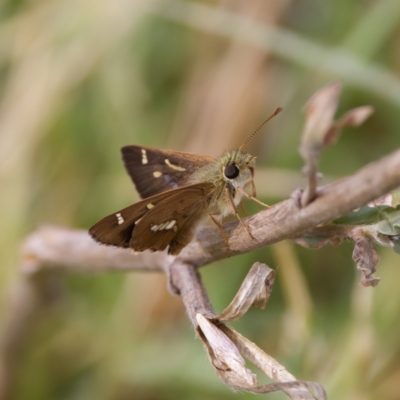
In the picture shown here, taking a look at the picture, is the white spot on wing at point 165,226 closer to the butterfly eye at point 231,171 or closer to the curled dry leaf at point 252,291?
the butterfly eye at point 231,171

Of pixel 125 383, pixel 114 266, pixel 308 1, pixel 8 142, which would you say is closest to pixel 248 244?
pixel 114 266

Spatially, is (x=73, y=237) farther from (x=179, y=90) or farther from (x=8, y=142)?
(x=179, y=90)

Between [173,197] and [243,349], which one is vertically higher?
[173,197]

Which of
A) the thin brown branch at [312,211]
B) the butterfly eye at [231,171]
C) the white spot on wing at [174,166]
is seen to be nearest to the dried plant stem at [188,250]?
the thin brown branch at [312,211]

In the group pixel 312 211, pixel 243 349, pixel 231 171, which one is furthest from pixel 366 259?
pixel 231 171

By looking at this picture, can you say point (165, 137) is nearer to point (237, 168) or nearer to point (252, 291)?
point (237, 168)

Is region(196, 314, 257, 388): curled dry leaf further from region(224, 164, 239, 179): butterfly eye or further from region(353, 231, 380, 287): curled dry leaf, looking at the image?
region(224, 164, 239, 179): butterfly eye

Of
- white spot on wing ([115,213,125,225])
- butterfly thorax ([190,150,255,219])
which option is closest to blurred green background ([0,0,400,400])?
butterfly thorax ([190,150,255,219])
